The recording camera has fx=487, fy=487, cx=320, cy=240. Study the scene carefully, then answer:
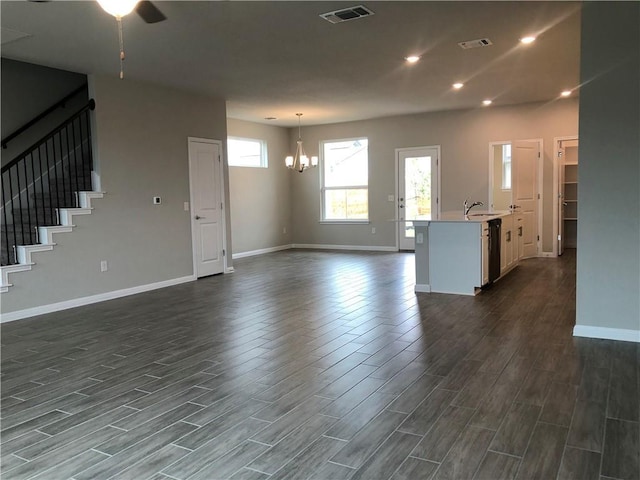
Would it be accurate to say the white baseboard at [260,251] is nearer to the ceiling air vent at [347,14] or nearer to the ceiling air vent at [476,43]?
the ceiling air vent at [476,43]

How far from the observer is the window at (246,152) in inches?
383

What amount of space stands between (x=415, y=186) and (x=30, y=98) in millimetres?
6908

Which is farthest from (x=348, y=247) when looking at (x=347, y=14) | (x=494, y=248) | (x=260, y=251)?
(x=347, y=14)

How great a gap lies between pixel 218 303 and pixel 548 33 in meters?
4.50

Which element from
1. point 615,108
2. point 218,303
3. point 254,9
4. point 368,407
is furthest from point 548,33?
point 218,303

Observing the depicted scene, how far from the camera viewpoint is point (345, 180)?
428 inches

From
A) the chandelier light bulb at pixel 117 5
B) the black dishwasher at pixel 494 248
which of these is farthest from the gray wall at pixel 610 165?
the chandelier light bulb at pixel 117 5

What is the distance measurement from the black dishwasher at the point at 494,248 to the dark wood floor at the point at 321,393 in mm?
763

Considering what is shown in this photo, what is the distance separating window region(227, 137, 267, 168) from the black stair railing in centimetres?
321

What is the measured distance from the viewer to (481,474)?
6.97 feet

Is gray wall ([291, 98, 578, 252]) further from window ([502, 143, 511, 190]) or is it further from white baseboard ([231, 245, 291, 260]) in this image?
white baseboard ([231, 245, 291, 260])

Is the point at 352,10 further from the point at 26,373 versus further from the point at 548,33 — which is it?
the point at 26,373

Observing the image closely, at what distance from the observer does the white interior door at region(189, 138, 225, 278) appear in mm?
7367

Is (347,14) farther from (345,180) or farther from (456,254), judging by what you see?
(345,180)
